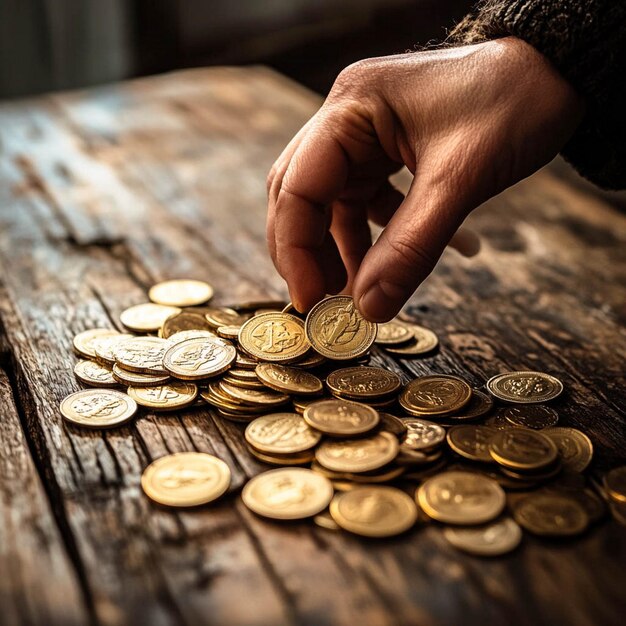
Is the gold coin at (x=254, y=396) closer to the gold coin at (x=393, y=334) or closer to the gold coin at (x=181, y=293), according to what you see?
the gold coin at (x=393, y=334)

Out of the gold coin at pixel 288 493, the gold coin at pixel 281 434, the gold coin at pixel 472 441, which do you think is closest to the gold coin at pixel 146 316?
the gold coin at pixel 281 434

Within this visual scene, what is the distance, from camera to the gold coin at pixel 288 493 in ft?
3.64

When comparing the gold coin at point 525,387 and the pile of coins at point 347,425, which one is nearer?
the pile of coins at point 347,425

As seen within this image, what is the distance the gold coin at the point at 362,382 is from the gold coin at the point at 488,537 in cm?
32

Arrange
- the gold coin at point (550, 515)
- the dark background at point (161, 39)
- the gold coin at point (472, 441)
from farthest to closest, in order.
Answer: the dark background at point (161, 39) → the gold coin at point (472, 441) → the gold coin at point (550, 515)

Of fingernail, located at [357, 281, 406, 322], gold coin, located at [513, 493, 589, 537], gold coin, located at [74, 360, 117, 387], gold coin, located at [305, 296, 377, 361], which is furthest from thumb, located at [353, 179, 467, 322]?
gold coin, located at [74, 360, 117, 387]

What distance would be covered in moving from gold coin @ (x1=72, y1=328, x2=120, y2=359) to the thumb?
59cm

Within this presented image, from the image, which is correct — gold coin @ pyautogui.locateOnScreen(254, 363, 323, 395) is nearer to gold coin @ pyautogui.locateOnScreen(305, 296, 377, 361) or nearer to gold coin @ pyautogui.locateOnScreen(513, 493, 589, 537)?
gold coin @ pyautogui.locateOnScreen(305, 296, 377, 361)

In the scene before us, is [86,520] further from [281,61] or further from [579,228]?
[281,61]

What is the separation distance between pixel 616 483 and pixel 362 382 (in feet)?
1.47

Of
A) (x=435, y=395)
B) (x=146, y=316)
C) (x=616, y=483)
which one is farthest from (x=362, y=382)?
(x=146, y=316)

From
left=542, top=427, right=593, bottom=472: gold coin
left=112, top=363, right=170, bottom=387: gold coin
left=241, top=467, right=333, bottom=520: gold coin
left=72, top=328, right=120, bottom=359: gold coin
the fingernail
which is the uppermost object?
the fingernail

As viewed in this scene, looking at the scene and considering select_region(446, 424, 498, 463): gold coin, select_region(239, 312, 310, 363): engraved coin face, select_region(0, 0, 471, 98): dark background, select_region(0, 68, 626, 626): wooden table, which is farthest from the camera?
select_region(0, 0, 471, 98): dark background

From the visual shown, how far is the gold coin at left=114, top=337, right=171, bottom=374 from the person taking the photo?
1437mm
